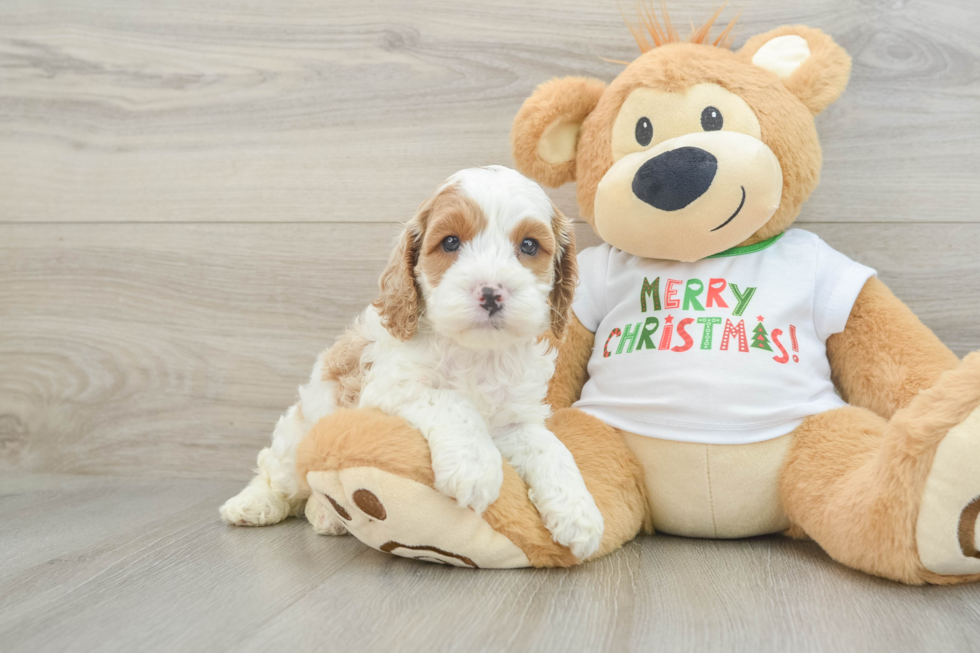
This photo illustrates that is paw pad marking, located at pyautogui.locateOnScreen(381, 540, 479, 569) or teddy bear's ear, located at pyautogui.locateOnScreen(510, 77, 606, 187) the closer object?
paw pad marking, located at pyautogui.locateOnScreen(381, 540, 479, 569)

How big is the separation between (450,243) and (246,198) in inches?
37.9

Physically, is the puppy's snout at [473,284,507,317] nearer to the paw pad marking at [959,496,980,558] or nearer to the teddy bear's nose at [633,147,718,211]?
the teddy bear's nose at [633,147,718,211]

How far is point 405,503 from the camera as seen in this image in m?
1.16

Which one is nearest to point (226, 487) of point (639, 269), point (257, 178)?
point (257, 178)

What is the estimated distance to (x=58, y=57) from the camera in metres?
2.06

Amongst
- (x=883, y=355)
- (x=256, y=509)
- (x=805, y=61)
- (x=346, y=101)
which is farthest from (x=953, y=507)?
(x=346, y=101)

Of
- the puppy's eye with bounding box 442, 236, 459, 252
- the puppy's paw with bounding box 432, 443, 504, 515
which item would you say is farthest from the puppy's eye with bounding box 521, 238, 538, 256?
the puppy's paw with bounding box 432, 443, 504, 515

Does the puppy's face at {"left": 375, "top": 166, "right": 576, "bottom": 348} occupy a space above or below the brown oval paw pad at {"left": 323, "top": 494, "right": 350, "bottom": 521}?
above

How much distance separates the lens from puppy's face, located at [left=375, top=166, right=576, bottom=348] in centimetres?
117

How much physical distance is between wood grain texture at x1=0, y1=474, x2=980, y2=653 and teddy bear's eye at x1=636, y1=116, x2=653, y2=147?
0.77m

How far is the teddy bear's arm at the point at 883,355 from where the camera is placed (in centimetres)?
140

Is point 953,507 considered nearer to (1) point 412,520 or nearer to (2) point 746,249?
(2) point 746,249

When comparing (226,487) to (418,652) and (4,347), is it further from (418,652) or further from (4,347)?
(418,652)

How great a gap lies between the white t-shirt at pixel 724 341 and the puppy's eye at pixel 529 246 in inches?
13.0
